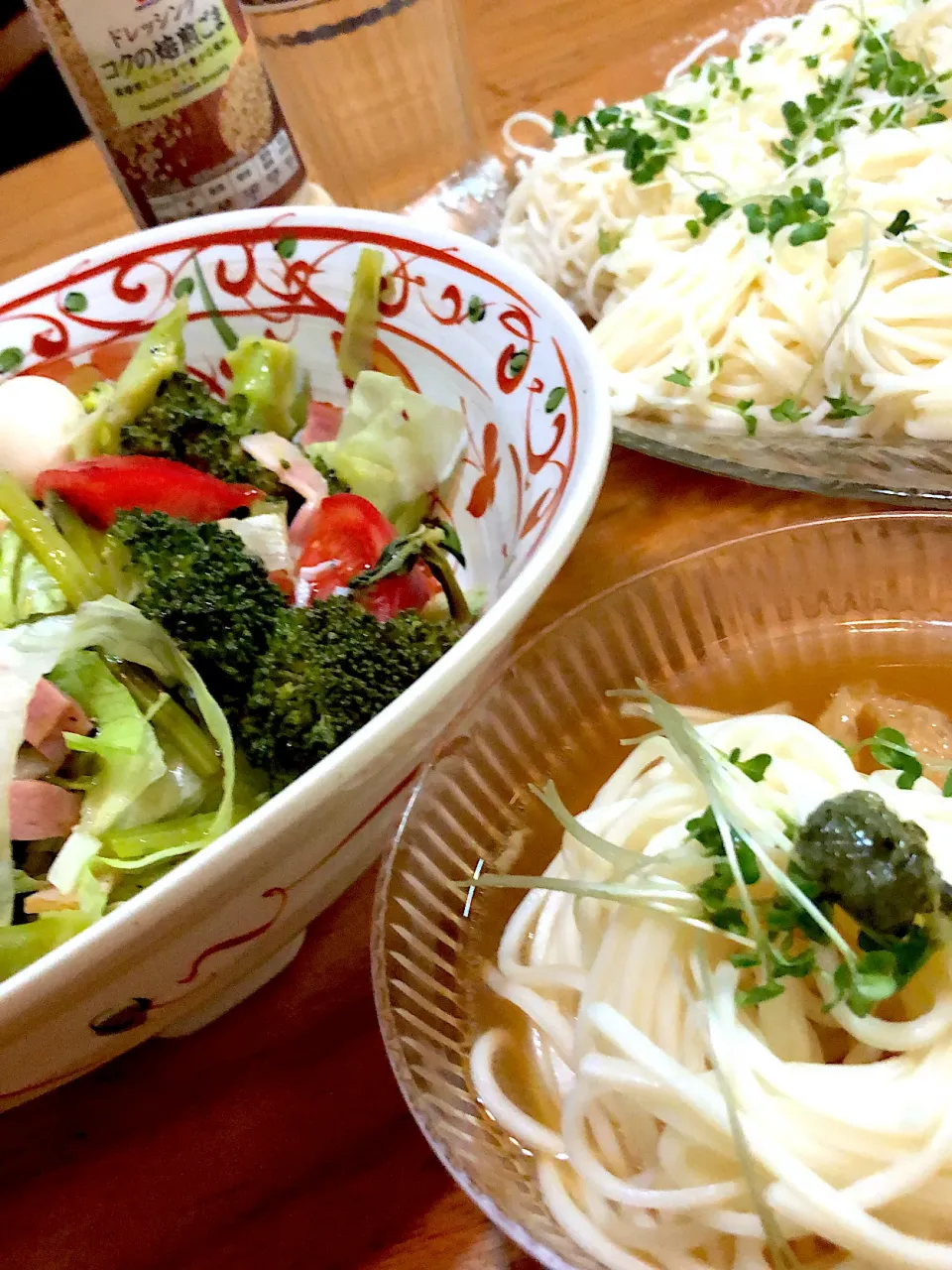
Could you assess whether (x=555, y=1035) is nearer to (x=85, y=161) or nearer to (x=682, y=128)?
(x=682, y=128)

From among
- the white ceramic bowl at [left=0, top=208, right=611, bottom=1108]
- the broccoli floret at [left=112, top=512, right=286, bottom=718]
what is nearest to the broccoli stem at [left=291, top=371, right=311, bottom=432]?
the white ceramic bowl at [left=0, top=208, right=611, bottom=1108]

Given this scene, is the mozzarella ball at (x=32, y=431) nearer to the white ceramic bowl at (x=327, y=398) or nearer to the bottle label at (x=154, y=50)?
the white ceramic bowl at (x=327, y=398)

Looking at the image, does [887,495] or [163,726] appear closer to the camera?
[163,726]

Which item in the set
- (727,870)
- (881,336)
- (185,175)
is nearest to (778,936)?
(727,870)

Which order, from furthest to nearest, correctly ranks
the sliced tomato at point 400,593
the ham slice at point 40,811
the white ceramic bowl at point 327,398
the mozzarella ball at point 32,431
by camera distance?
the mozzarella ball at point 32,431
the sliced tomato at point 400,593
the ham slice at point 40,811
the white ceramic bowl at point 327,398

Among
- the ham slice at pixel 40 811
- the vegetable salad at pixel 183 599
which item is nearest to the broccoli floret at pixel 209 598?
the vegetable salad at pixel 183 599

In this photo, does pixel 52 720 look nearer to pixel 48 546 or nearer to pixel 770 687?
pixel 48 546
